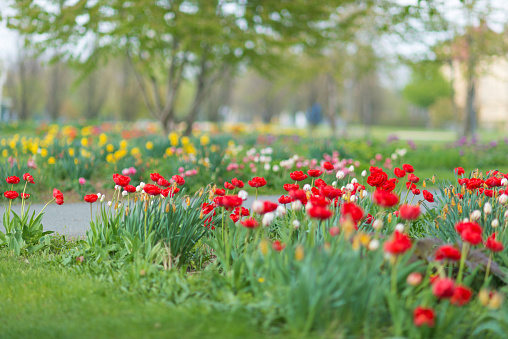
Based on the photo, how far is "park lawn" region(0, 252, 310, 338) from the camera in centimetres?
250

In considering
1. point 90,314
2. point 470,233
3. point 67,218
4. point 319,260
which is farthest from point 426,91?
point 90,314

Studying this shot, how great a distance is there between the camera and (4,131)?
1769cm

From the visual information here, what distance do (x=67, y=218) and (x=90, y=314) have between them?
9.38 feet

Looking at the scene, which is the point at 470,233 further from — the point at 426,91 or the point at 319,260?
the point at 426,91

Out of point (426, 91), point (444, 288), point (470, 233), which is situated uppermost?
point (426, 91)

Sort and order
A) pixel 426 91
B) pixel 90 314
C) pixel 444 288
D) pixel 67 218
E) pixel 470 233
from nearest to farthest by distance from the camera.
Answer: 1. pixel 444 288
2. pixel 470 233
3. pixel 90 314
4. pixel 67 218
5. pixel 426 91

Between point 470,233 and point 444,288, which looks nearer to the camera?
point 444,288

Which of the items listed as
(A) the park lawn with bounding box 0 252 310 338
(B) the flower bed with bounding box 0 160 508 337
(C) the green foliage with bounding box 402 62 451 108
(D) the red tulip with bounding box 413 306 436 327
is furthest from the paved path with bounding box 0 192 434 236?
(C) the green foliage with bounding box 402 62 451 108

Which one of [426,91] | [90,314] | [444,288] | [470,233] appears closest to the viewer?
[444,288]

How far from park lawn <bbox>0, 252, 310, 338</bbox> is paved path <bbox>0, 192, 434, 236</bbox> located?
4.50 ft

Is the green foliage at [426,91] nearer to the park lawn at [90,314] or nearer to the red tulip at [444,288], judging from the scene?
the park lawn at [90,314]

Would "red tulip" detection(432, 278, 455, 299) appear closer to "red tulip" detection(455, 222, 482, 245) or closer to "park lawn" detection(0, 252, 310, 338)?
"red tulip" detection(455, 222, 482, 245)

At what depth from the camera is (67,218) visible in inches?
212

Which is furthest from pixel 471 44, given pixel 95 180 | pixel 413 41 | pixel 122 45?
pixel 95 180
